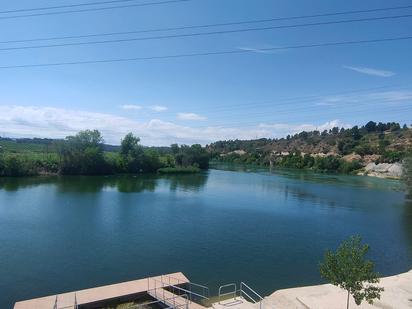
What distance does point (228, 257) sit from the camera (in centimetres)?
2795

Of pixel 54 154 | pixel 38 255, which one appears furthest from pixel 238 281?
pixel 54 154

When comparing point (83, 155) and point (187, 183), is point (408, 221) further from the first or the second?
point (83, 155)

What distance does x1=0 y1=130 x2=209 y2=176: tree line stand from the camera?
85.2m

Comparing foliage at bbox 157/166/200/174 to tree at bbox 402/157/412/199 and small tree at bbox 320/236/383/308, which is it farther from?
small tree at bbox 320/236/383/308

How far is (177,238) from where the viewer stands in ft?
107

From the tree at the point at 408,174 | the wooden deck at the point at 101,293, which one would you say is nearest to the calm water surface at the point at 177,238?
the wooden deck at the point at 101,293

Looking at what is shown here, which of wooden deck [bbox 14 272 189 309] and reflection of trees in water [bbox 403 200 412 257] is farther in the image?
reflection of trees in water [bbox 403 200 412 257]

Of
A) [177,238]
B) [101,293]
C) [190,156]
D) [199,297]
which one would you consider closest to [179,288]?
[199,297]

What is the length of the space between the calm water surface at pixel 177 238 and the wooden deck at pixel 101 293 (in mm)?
2163

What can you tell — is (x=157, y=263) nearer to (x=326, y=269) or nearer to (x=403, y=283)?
(x=326, y=269)

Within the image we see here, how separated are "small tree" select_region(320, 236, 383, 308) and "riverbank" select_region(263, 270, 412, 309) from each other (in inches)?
95.5

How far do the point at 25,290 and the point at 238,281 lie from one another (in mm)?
12938

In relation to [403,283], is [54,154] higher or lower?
higher

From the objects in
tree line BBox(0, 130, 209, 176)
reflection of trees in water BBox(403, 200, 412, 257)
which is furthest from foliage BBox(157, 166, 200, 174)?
reflection of trees in water BBox(403, 200, 412, 257)
